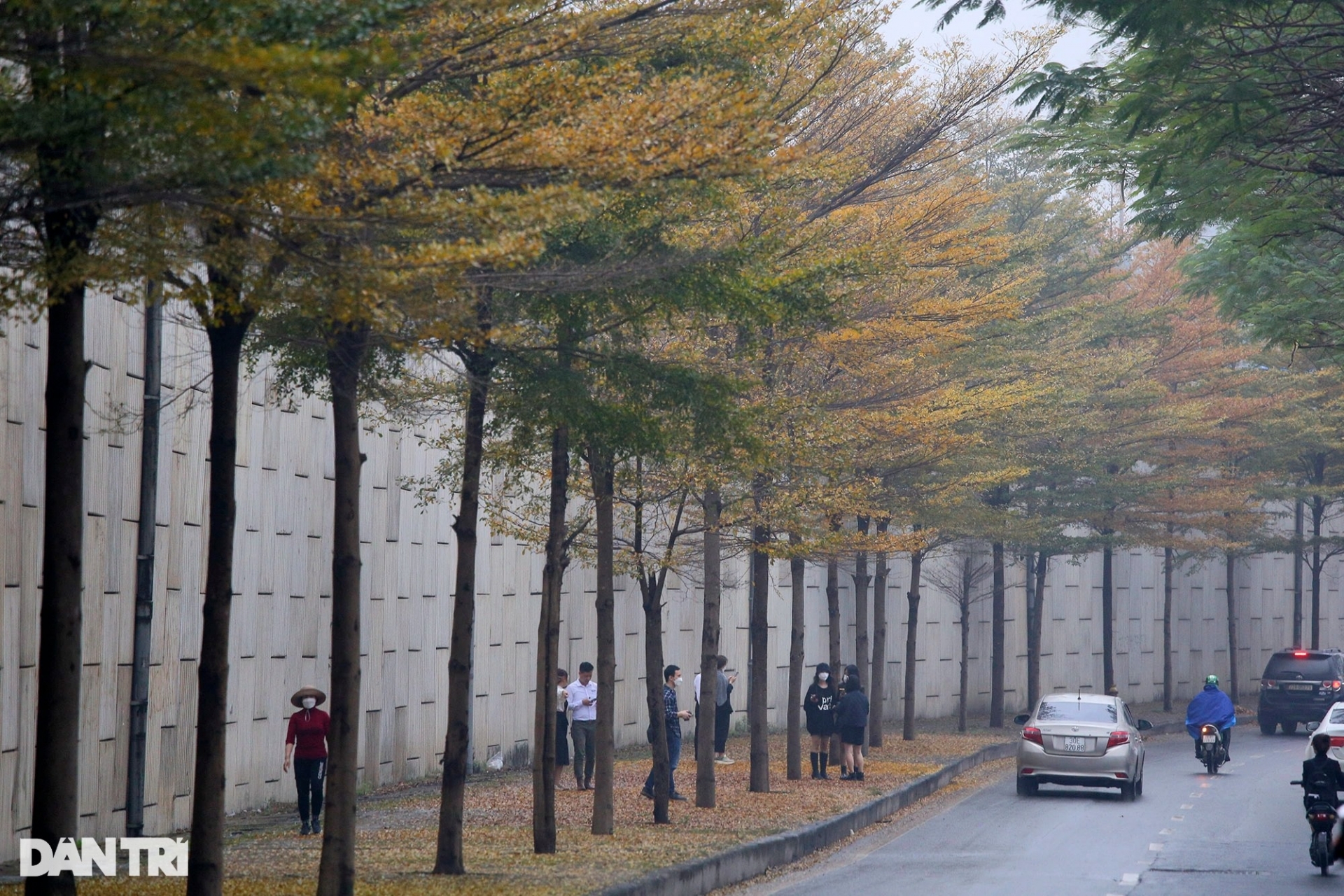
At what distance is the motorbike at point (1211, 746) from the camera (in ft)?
81.5

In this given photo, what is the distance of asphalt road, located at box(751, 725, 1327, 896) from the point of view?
43.4 ft

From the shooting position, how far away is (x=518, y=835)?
14539 millimetres

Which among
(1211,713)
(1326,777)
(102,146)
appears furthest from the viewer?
(1211,713)

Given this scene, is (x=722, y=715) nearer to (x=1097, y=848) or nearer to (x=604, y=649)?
(x=1097, y=848)

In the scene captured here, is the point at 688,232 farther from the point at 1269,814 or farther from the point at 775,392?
the point at 1269,814

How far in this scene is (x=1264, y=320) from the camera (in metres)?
15.9

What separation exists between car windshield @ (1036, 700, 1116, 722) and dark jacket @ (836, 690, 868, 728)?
2.54 m

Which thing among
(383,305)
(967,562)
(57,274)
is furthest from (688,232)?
(967,562)

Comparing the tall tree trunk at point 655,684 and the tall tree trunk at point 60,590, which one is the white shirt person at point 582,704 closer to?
the tall tree trunk at point 655,684

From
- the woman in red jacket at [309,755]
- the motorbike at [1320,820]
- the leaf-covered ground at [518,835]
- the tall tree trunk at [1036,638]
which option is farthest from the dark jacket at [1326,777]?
the tall tree trunk at [1036,638]

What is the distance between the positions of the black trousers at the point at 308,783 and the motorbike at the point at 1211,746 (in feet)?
52.8

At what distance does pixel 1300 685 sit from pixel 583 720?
74.0 ft

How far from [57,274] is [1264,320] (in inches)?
503

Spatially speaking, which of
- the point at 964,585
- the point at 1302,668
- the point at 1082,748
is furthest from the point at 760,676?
the point at 1302,668
